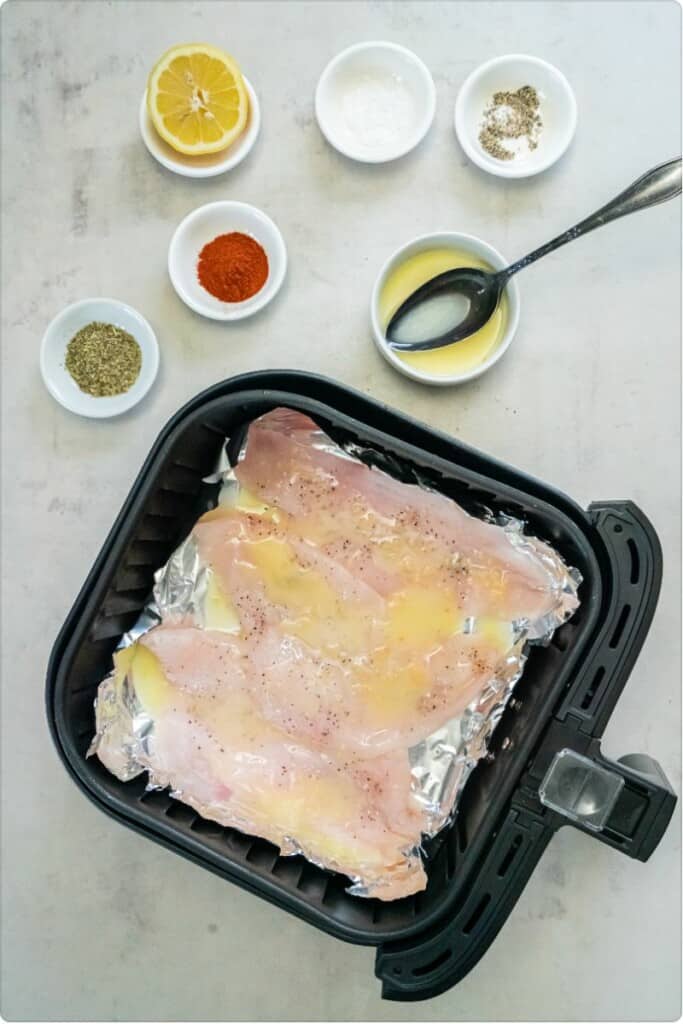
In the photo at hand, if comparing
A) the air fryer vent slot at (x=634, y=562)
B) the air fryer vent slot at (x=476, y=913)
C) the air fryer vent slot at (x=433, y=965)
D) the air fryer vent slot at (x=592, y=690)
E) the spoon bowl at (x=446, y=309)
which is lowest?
the air fryer vent slot at (x=433, y=965)

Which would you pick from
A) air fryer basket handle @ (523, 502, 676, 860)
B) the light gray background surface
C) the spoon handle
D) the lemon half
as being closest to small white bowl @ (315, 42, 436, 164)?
the light gray background surface

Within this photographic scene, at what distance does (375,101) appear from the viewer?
1419mm

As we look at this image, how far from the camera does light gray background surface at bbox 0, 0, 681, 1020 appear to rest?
1402mm

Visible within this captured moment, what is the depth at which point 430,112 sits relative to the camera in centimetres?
139

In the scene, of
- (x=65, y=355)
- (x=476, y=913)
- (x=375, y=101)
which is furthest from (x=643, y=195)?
(x=476, y=913)

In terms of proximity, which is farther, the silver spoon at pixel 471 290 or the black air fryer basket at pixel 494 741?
the silver spoon at pixel 471 290

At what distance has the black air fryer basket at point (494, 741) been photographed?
1.10 metres

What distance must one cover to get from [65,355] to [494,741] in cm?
87

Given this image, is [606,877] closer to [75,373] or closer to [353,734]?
[353,734]

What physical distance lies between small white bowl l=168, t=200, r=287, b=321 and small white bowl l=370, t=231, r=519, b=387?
0.52ft

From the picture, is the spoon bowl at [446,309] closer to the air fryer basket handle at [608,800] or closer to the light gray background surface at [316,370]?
the light gray background surface at [316,370]

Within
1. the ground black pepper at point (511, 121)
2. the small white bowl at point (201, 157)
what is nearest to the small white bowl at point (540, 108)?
the ground black pepper at point (511, 121)

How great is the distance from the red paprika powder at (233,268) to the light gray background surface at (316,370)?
53 millimetres

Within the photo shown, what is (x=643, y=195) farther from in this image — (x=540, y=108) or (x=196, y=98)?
(x=196, y=98)
